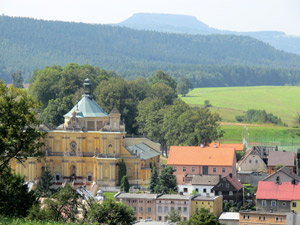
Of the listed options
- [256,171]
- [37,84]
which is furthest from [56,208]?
[37,84]

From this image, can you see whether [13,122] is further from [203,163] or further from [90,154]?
[90,154]

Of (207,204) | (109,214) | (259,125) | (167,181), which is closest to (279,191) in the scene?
(207,204)

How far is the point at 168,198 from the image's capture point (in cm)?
7244

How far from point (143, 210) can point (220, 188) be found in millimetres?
7895

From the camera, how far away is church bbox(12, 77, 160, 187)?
87.5m

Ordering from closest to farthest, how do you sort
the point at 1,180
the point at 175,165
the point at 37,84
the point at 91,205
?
the point at 1,180, the point at 91,205, the point at 175,165, the point at 37,84

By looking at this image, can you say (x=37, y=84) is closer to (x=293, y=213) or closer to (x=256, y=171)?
(x=256, y=171)

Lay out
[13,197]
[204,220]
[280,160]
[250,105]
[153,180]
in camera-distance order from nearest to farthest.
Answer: [13,197], [204,220], [153,180], [280,160], [250,105]

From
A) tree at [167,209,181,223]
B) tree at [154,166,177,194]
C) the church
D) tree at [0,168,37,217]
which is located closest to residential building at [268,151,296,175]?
tree at [154,166,177,194]

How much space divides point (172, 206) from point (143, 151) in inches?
836

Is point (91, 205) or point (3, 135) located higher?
point (3, 135)

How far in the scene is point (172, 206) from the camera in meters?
71.8

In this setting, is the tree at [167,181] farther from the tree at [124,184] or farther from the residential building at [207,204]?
the residential building at [207,204]

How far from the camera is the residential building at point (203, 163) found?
84.9 metres
